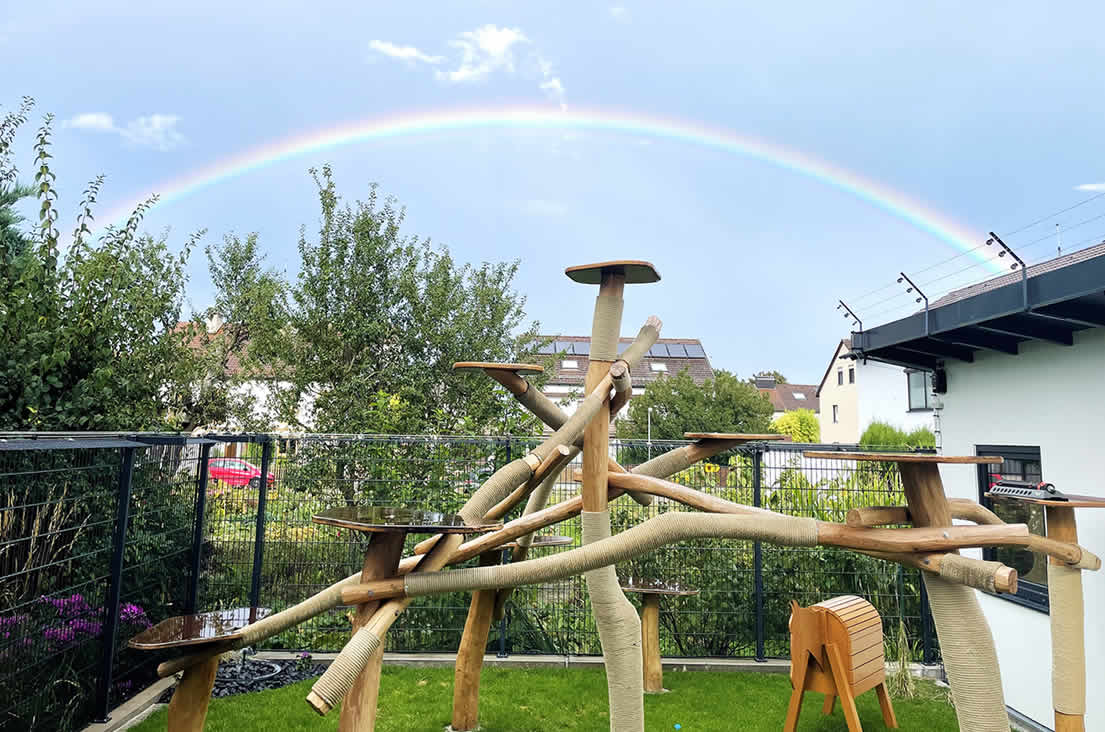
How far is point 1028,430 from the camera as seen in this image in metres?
4.64

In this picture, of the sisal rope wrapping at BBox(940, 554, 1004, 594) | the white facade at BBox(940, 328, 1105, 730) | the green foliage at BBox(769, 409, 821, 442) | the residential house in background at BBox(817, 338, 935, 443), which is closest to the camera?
the sisal rope wrapping at BBox(940, 554, 1004, 594)

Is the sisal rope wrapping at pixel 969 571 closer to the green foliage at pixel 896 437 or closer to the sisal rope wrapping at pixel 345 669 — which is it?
the sisal rope wrapping at pixel 345 669

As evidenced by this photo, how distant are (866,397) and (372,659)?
32050 millimetres

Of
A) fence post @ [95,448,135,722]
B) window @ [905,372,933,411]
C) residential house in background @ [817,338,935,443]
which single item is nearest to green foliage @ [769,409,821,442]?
residential house in background @ [817,338,935,443]

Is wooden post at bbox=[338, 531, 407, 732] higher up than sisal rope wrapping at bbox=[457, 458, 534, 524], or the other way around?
sisal rope wrapping at bbox=[457, 458, 534, 524]

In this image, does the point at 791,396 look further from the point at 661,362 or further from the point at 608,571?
the point at 608,571

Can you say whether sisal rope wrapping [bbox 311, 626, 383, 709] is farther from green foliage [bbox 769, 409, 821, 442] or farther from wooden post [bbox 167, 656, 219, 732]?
green foliage [bbox 769, 409, 821, 442]

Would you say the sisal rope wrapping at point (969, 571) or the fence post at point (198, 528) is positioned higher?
the sisal rope wrapping at point (969, 571)

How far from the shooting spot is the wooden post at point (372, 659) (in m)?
2.27

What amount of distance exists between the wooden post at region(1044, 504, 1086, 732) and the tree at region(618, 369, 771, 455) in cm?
2910

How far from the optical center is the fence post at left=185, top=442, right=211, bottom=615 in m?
5.49

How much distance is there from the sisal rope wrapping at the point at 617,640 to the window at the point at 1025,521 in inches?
130

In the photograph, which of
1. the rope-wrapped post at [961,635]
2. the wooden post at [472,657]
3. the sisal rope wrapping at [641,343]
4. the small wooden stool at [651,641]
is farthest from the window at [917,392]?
the wooden post at [472,657]

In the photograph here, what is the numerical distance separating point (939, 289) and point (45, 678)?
687cm
